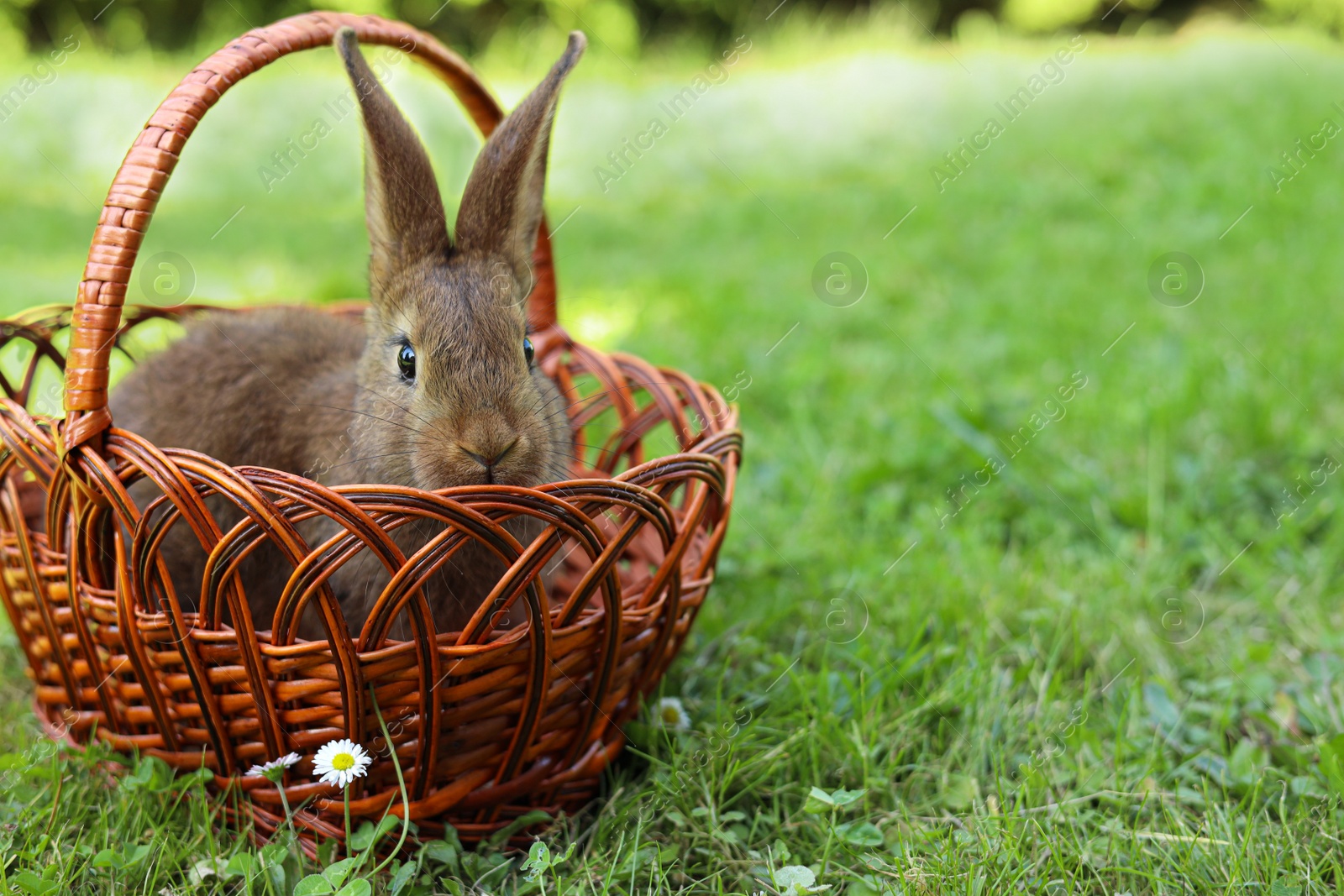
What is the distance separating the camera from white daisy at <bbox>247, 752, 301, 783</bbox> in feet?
5.49

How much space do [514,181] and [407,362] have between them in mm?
441

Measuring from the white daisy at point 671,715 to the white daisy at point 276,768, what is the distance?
70 centimetres

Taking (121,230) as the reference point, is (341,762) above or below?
below

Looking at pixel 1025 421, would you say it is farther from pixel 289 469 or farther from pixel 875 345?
pixel 289 469

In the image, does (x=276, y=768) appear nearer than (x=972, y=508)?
Yes

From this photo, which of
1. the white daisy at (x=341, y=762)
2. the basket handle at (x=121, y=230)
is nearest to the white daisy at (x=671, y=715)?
the white daisy at (x=341, y=762)

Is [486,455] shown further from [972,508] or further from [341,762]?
[972,508]

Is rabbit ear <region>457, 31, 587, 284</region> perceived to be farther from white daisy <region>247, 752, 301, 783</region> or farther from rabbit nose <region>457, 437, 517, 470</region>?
white daisy <region>247, 752, 301, 783</region>

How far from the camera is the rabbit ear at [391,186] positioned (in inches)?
79.3

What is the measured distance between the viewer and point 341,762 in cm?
164

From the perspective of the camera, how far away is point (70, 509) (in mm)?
1876

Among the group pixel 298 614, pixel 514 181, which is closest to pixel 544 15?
pixel 514 181

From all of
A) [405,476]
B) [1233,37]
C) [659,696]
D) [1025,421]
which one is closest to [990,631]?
[659,696]

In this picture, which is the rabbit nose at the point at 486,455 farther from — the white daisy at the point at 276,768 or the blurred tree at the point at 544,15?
the blurred tree at the point at 544,15
